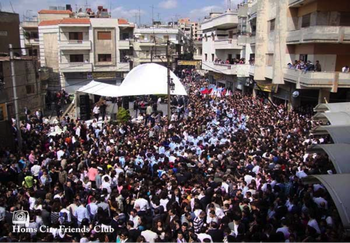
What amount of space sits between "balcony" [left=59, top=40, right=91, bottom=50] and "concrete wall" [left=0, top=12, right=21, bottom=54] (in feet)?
24.1

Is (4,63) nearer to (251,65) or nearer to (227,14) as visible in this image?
(251,65)

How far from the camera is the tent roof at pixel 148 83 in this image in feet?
77.4

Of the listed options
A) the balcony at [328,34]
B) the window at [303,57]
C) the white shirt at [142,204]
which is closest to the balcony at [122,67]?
the window at [303,57]

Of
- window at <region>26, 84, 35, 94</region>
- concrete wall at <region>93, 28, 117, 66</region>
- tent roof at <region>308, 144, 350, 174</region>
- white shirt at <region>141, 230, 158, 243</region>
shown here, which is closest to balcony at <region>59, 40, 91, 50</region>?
concrete wall at <region>93, 28, 117, 66</region>

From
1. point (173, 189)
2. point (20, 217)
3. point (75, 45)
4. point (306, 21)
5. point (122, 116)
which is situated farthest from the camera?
point (75, 45)

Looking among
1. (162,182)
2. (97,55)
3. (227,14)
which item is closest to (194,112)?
(162,182)

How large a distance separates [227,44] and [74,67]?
1637 centimetres

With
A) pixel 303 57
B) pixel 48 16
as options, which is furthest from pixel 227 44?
pixel 48 16

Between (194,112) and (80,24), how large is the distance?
2228cm

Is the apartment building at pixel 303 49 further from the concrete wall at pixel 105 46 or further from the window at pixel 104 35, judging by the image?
the window at pixel 104 35

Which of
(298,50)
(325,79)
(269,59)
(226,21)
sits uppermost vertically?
(226,21)

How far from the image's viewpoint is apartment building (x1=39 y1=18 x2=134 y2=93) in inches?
1540

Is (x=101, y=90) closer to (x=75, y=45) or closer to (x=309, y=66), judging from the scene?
(x=309, y=66)

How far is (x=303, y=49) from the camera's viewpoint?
21.6 m
